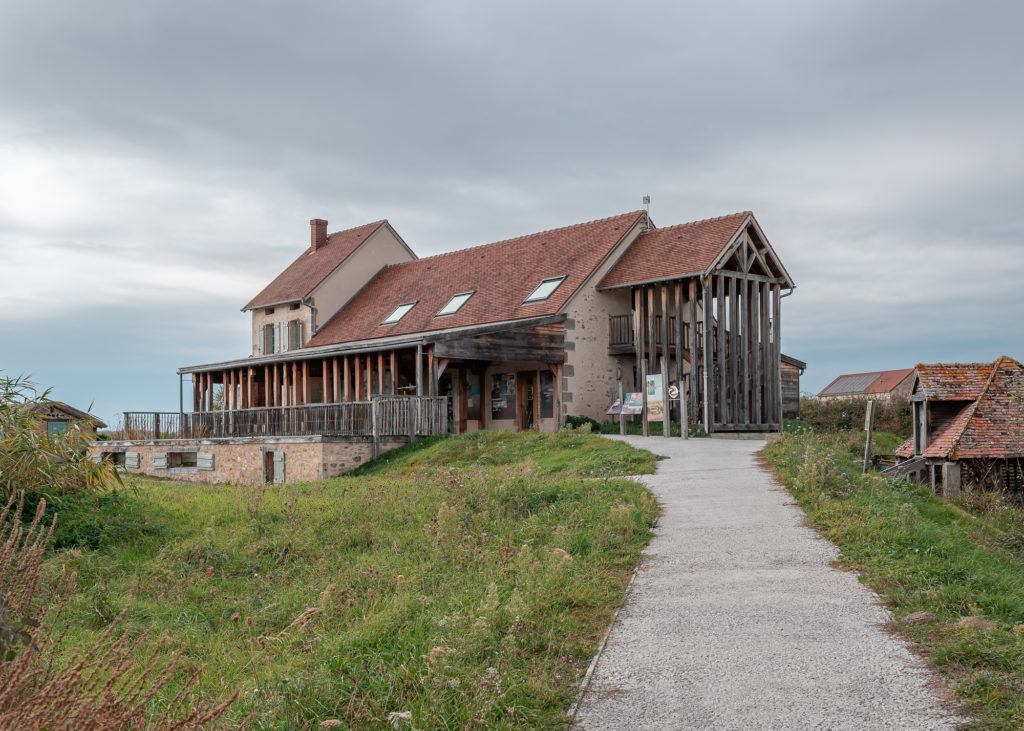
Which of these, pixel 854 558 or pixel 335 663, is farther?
pixel 854 558

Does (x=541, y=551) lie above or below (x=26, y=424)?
below

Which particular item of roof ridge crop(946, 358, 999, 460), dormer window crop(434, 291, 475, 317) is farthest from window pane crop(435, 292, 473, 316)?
roof ridge crop(946, 358, 999, 460)

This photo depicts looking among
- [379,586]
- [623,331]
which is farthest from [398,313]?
[379,586]

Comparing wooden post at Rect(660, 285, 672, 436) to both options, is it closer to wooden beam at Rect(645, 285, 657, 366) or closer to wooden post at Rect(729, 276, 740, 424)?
wooden beam at Rect(645, 285, 657, 366)

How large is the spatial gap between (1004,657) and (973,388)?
2112cm

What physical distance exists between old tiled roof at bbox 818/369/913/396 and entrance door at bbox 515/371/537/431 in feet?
165

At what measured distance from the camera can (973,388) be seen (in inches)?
991

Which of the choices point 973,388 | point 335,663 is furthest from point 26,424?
point 973,388

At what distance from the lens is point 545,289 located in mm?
30031

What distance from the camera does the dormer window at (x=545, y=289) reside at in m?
29.6

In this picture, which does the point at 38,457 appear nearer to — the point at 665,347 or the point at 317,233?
the point at 665,347

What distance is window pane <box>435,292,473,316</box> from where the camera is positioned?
31688 mm

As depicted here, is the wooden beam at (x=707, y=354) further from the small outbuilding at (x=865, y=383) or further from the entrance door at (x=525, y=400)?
the small outbuilding at (x=865, y=383)

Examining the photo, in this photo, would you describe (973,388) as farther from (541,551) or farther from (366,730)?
(366,730)
